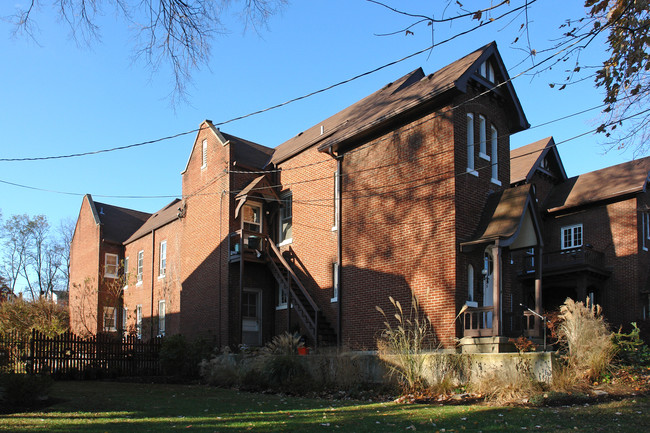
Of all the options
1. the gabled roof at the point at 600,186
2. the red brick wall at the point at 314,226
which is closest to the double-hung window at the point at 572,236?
the gabled roof at the point at 600,186

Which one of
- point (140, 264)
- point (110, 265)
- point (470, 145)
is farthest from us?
point (110, 265)

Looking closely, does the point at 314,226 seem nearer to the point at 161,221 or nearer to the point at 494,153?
the point at 494,153

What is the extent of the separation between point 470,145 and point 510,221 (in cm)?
262

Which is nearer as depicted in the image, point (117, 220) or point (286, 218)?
point (286, 218)

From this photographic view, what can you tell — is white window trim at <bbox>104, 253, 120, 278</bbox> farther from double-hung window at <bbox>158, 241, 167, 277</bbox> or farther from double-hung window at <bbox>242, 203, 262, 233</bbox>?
double-hung window at <bbox>242, 203, 262, 233</bbox>

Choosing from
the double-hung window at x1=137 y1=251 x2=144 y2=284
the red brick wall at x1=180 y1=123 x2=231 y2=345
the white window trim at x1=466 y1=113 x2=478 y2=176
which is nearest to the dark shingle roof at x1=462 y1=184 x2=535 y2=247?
the white window trim at x1=466 y1=113 x2=478 y2=176

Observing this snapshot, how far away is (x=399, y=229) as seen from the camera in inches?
647

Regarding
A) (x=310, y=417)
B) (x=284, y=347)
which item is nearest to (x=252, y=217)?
(x=284, y=347)

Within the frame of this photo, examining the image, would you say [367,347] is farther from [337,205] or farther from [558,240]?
[558,240]

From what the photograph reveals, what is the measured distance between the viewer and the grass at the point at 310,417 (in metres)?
8.27

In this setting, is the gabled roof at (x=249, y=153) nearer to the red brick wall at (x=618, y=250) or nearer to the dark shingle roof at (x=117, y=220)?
the dark shingle roof at (x=117, y=220)

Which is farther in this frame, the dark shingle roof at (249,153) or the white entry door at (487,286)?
the dark shingle roof at (249,153)

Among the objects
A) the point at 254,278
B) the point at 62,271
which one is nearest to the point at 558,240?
the point at 254,278

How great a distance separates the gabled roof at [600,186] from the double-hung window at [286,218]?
1162 centimetres
